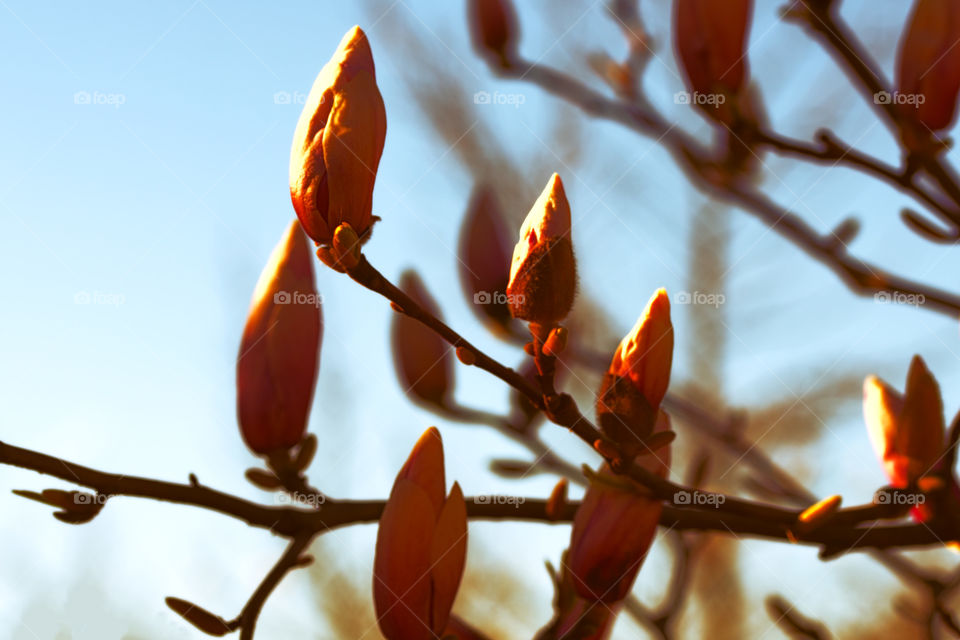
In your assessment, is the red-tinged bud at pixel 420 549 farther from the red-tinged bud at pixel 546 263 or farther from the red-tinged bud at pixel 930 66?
the red-tinged bud at pixel 930 66

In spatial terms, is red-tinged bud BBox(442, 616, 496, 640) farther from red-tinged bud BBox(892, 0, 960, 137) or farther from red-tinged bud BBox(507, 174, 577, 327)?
red-tinged bud BBox(892, 0, 960, 137)

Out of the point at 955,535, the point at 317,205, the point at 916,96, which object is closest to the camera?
the point at 317,205

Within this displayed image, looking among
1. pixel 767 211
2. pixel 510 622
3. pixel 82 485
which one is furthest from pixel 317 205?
pixel 510 622

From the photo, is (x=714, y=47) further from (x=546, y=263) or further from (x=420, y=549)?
(x=420, y=549)

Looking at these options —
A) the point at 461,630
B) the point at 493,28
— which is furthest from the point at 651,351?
the point at 493,28

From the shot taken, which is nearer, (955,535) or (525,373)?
(955,535)

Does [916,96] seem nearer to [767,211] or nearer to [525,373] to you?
[767,211]
